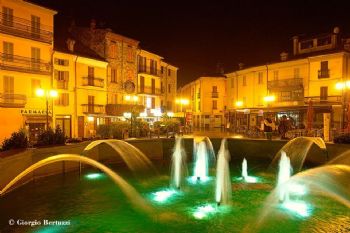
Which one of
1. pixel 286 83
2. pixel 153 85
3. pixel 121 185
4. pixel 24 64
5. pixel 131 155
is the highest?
pixel 24 64

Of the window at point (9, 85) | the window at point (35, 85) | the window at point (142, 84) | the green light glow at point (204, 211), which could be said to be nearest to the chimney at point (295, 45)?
the window at point (142, 84)

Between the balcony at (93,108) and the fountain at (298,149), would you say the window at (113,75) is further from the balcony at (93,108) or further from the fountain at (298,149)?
the fountain at (298,149)

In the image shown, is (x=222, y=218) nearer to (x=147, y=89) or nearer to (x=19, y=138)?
(x=19, y=138)

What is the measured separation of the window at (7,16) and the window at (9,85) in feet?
18.6

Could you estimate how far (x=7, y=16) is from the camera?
34094mm

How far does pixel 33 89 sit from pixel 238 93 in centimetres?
3703

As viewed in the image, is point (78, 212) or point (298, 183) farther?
point (298, 183)

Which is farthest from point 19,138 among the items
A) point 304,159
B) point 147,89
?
point 147,89

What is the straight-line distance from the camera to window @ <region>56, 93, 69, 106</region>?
39.2 m

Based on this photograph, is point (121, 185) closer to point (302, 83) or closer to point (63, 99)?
point (63, 99)

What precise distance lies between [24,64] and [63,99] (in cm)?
616

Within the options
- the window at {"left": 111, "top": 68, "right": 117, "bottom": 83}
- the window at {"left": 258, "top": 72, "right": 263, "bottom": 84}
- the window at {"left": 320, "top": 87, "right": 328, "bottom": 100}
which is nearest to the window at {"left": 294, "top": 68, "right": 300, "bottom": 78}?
the window at {"left": 320, "top": 87, "right": 328, "bottom": 100}

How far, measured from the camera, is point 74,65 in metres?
41.0

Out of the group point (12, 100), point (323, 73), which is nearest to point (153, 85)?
point (12, 100)
